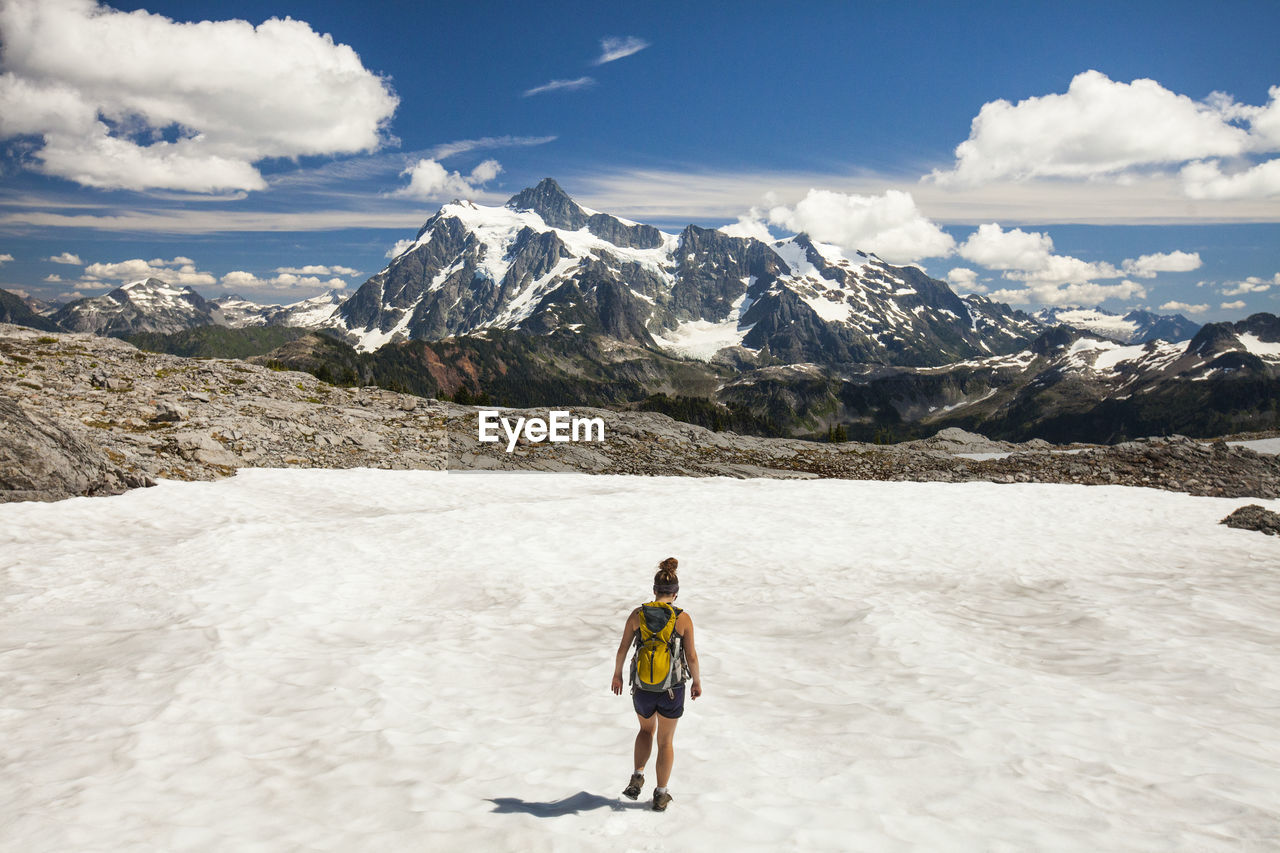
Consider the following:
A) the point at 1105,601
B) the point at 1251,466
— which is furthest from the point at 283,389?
the point at 1251,466

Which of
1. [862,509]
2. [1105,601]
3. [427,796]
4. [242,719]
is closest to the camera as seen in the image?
[427,796]

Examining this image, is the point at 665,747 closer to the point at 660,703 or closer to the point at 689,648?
the point at 660,703

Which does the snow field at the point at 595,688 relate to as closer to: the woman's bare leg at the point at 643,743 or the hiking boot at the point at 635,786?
the hiking boot at the point at 635,786

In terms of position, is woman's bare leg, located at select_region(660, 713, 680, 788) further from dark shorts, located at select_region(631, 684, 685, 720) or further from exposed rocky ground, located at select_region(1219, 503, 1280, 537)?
exposed rocky ground, located at select_region(1219, 503, 1280, 537)

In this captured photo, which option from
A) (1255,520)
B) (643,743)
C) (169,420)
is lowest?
(643,743)

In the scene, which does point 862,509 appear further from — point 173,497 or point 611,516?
point 173,497

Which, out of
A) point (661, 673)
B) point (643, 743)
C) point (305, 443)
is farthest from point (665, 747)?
point (305, 443)

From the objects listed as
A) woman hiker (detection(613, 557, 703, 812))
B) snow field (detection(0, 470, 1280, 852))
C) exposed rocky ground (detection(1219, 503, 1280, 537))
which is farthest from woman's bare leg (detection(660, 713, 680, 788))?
exposed rocky ground (detection(1219, 503, 1280, 537))

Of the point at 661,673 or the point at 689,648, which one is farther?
the point at 689,648
